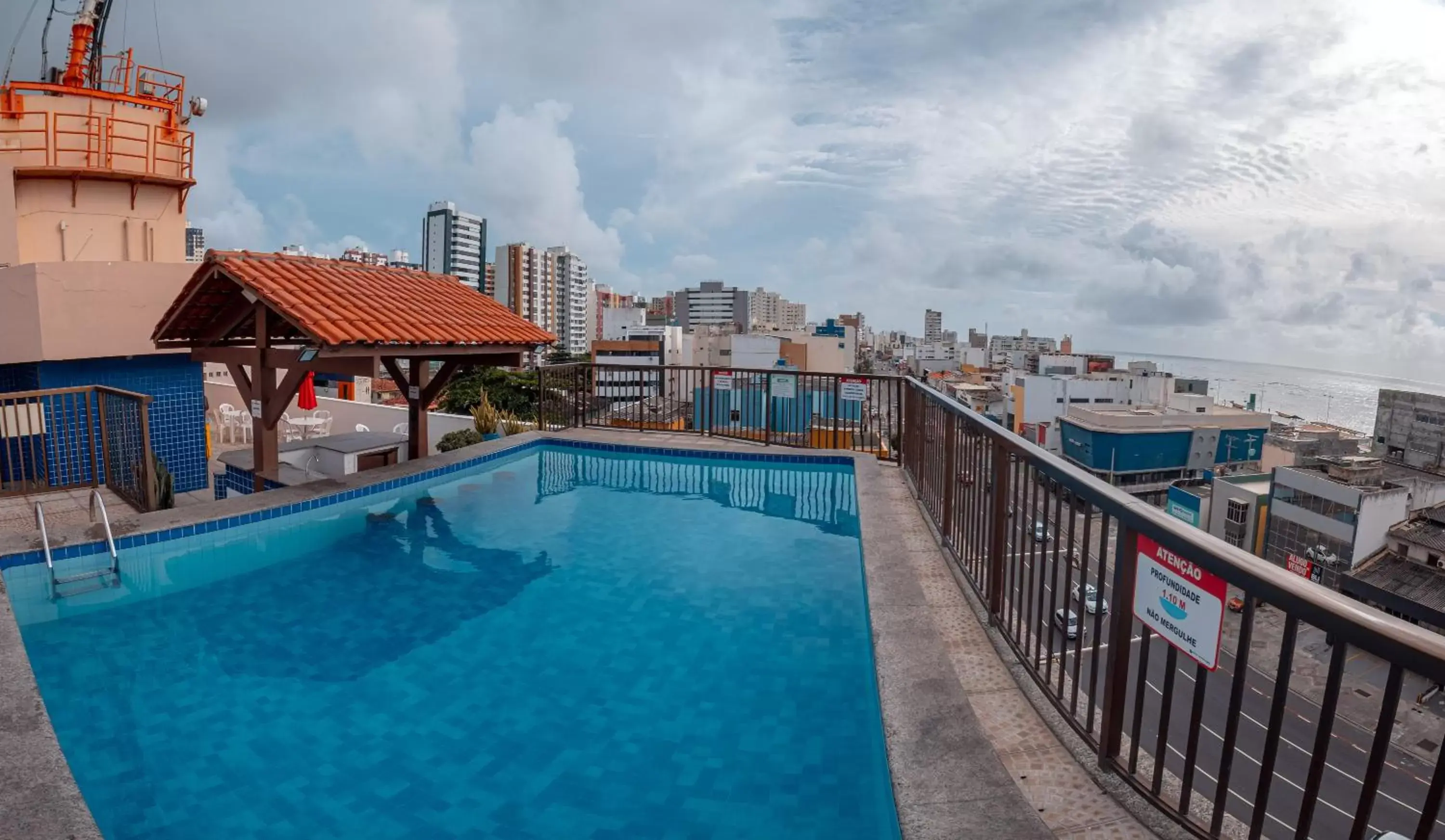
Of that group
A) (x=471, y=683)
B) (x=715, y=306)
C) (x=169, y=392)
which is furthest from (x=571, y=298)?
(x=471, y=683)

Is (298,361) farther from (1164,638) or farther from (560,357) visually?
(560,357)

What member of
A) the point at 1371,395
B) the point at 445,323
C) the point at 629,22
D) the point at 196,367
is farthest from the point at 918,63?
the point at 1371,395

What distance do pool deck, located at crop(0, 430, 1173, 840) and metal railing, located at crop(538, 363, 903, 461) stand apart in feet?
16.9

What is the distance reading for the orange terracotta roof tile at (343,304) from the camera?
22.8 feet

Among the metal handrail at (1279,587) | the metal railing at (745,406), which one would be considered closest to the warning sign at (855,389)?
the metal railing at (745,406)

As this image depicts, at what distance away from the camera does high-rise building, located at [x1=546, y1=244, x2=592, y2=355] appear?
383ft

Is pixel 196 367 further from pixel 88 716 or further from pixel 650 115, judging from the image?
pixel 650 115

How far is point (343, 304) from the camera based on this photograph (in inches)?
293

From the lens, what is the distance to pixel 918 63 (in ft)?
47.0

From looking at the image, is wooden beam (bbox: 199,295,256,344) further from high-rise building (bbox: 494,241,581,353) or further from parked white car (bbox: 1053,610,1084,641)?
high-rise building (bbox: 494,241,581,353)

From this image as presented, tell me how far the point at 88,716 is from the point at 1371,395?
8230 inches

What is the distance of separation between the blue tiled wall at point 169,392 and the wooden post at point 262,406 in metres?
3.45

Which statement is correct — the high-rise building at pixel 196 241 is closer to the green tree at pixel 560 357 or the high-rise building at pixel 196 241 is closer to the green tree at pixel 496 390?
the green tree at pixel 560 357

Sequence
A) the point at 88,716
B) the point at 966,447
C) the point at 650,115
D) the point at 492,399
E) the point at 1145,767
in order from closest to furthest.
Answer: the point at 1145,767, the point at 88,716, the point at 966,447, the point at 650,115, the point at 492,399
